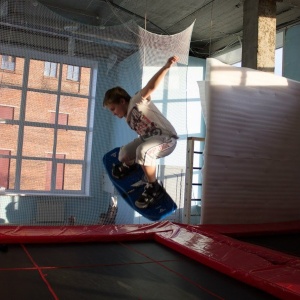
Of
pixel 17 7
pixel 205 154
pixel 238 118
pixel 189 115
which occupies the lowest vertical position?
pixel 205 154

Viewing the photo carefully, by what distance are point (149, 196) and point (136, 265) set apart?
2.06 feet

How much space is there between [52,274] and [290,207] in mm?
3084

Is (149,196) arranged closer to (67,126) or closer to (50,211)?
(50,211)

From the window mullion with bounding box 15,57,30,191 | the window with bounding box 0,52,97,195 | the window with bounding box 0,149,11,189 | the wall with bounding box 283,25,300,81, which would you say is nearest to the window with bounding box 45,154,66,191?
the window with bounding box 0,52,97,195

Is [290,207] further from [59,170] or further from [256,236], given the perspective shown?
[59,170]

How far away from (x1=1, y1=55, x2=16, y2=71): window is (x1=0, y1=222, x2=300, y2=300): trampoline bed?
3.25 meters

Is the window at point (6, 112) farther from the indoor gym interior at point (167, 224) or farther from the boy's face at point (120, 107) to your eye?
the boy's face at point (120, 107)

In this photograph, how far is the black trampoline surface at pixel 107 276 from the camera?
1.54 meters

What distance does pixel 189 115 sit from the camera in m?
6.63

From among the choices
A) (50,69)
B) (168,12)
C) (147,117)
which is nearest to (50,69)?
(50,69)

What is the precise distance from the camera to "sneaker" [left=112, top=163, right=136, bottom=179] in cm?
276

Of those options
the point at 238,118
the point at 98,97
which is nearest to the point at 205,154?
the point at 238,118

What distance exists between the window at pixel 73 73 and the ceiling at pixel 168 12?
2.75 feet

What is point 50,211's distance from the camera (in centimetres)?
534
